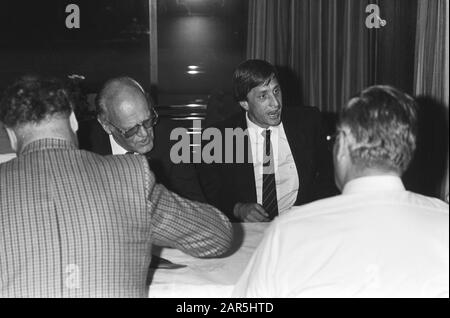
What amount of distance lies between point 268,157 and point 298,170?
152mm

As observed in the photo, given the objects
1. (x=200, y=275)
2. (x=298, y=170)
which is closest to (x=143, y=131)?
(x=298, y=170)

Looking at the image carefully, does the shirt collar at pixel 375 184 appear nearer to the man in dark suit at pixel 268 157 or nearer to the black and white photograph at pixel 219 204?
the black and white photograph at pixel 219 204

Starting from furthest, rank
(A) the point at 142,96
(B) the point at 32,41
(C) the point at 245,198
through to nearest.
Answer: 1. (B) the point at 32,41
2. (C) the point at 245,198
3. (A) the point at 142,96

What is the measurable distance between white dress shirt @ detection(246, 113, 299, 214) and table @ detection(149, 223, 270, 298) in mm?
910

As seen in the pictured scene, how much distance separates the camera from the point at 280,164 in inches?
121

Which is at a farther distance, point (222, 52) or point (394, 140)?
point (222, 52)

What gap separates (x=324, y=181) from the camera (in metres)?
3.00

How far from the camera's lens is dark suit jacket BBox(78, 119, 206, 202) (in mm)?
2711

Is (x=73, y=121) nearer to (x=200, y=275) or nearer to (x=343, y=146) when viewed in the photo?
(x=200, y=275)

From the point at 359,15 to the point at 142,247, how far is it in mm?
3192

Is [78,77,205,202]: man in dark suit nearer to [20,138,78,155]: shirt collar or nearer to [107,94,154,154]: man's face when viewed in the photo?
[107,94,154,154]: man's face
